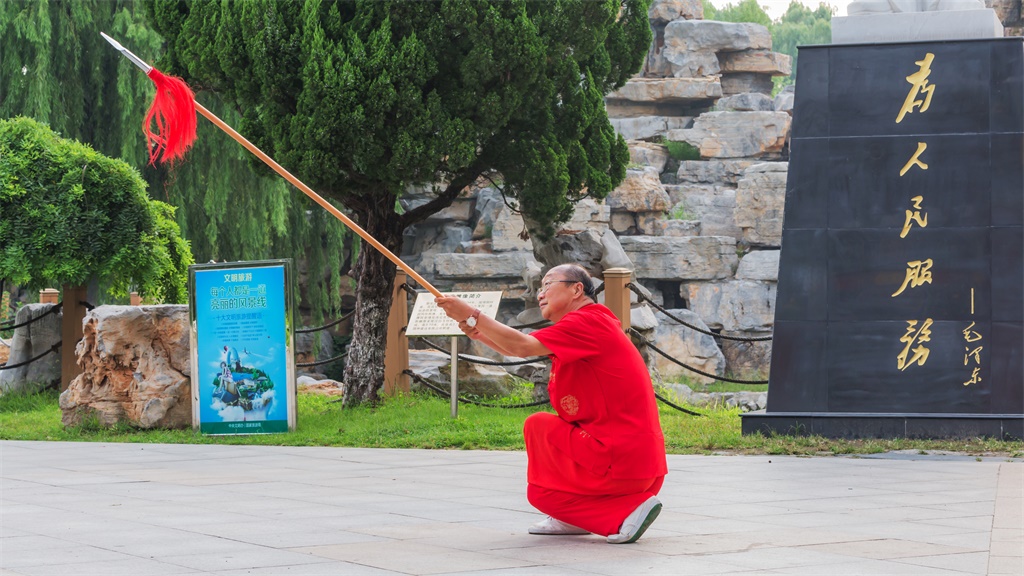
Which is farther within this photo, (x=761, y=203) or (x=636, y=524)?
(x=761, y=203)

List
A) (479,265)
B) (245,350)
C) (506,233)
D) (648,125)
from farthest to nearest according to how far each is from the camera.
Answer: (648,125)
(506,233)
(479,265)
(245,350)

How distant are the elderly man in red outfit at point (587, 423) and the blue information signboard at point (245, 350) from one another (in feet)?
17.2

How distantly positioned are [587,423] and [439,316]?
5.68 metres

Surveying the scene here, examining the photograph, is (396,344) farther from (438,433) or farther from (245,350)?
(438,433)

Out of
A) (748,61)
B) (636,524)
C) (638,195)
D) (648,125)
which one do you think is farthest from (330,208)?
(748,61)

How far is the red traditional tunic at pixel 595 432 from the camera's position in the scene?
5020mm

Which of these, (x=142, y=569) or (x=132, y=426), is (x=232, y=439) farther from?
(x=142, y=569)

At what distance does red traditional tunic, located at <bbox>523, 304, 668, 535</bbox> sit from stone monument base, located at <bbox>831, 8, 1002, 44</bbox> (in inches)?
205

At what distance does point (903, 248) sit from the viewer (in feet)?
29.6

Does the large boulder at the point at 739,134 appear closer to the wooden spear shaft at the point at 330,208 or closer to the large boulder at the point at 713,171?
the large boulder at the point at 713,171

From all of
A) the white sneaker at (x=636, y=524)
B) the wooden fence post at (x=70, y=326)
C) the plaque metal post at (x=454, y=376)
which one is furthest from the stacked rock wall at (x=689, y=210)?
the white sneaker at (x=636, y=524)

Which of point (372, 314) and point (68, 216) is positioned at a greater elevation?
point (68, 216)

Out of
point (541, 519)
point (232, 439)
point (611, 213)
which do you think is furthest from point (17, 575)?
point (611, 213)

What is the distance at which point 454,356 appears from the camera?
10.5 meters
